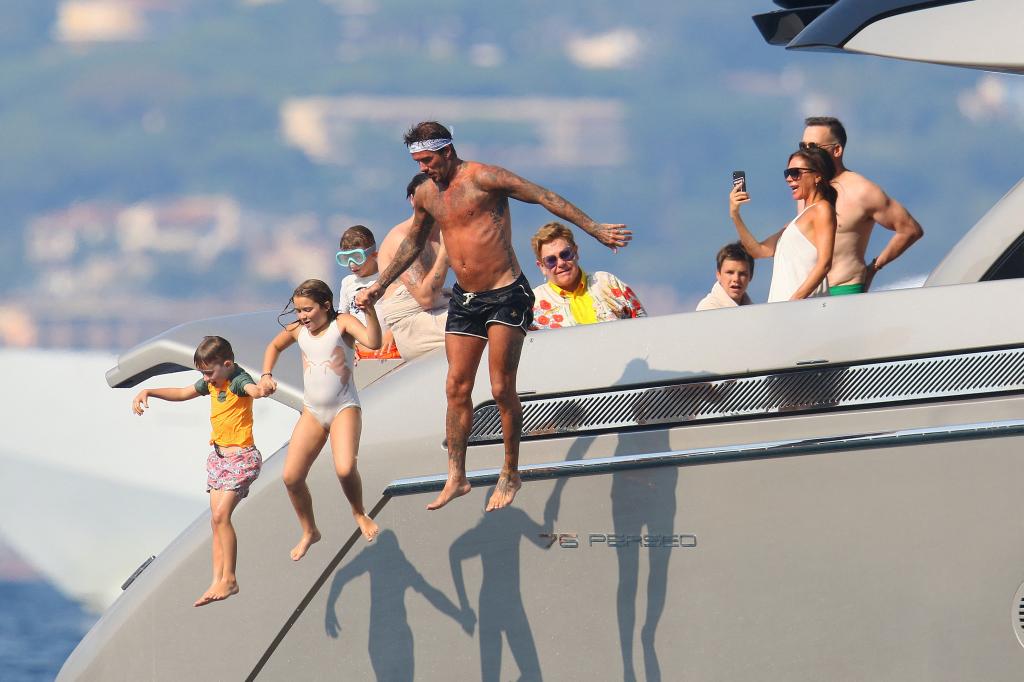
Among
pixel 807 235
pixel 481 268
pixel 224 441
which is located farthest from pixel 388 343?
pixel 807 235

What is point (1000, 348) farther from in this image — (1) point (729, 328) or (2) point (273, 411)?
(2) point (273, 411)

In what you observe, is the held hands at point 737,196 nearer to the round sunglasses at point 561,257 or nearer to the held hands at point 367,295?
the round sunglasses at point 561,257

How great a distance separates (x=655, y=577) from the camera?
13.5 feet

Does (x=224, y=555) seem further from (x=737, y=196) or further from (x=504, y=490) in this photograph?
(x=737, y=196)

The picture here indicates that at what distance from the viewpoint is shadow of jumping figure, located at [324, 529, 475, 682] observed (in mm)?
4277

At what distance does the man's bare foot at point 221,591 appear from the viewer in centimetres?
441

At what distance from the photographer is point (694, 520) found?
13.4 feet

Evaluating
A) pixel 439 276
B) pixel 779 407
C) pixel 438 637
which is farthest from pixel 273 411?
pixel 779 407

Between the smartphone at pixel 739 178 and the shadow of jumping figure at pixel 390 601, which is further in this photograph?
the smartphone at pixel 739 178

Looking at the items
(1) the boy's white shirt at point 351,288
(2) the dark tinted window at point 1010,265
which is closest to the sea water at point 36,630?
(1) the boy's white shirt at point 351,288

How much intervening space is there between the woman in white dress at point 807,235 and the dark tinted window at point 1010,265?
1.78 ft

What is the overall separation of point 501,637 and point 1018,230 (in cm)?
214

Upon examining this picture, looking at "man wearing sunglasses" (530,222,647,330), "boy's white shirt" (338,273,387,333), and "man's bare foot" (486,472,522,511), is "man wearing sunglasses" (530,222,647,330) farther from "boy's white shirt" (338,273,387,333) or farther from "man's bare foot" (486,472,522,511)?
"man's bare foot" (486,472,522,511)

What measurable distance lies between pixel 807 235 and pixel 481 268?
1.47 m
